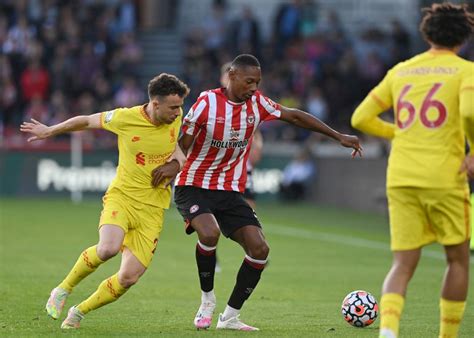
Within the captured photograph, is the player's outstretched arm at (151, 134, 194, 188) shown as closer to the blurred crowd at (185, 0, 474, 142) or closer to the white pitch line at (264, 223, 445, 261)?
A: the white pitch line at (264, 223, 445, 261)

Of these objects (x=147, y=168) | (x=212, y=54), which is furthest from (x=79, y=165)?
(x=147, y=168)

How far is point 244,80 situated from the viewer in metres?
9.30

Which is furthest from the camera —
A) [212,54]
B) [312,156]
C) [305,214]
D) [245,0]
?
[245,0]

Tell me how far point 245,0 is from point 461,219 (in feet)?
88.6

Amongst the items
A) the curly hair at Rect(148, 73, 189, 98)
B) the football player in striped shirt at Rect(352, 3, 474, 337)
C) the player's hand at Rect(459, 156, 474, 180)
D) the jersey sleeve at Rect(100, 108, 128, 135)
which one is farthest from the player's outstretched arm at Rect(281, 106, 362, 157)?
the player's hand at Rect(459, 156, 474, 180)

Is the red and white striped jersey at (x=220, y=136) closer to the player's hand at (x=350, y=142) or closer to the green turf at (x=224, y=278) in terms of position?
the player's hand at (x=350, y=142)

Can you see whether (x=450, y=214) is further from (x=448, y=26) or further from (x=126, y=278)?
(x=126, y=278)

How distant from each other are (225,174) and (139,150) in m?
0.76

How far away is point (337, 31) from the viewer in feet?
97.7

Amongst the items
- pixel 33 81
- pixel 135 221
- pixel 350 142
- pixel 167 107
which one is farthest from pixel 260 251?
pixel 33 81

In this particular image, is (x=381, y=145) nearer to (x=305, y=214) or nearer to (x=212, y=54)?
(x=305, y=214)

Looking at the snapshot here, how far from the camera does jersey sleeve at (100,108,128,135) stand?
9.42m

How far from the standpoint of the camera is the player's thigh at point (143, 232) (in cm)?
930

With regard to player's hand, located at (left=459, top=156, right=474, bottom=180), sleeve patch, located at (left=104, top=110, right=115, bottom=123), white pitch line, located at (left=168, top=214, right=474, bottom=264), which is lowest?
white pitch line, located at (left=168, top=214, right=474, bottom=264)
